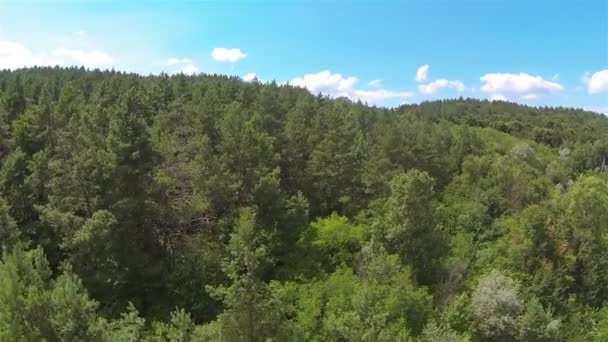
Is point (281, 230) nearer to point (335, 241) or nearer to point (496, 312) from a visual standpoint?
point (335, 241)

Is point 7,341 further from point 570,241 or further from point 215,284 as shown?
point 570,241

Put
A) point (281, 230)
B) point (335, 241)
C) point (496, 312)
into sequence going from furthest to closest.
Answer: point (335, 241)
point (281, 230)
point (496, 312)

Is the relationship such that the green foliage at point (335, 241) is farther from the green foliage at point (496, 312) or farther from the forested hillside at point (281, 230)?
the green foliage at point (496, 312)

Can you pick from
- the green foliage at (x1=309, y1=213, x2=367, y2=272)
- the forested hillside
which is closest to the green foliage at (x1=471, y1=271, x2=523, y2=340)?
the forested hillside

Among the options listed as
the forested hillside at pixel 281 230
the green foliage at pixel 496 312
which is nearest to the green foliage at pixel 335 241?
the forested hillside at pixel 281 230

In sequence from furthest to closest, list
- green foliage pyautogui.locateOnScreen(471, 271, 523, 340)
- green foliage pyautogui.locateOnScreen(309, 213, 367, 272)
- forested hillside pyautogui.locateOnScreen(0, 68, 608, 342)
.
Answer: green foliage pyautogui.locateOnScreen(309, 213, 367, 272) < green foliage pyautogui.locateOnScreen(471, 271, 523, 340) < forested hillside pyautogui.locateOnScreen(0, 68, 608, 342)

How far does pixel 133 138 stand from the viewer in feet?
117

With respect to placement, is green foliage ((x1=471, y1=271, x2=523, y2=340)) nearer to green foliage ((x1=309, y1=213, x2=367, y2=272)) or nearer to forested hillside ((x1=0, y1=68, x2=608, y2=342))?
forested hillside ((x1=0, y1=68, x2=608, y2=342))

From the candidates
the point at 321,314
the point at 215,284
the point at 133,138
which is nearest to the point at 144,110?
the point at 133,138

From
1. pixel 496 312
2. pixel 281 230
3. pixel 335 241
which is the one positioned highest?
pixel 281 230

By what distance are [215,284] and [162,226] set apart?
6.20 m

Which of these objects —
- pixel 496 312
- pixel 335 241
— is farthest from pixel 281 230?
pixel 496 312

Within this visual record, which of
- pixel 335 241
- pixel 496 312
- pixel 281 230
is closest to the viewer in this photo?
pixel 496 312

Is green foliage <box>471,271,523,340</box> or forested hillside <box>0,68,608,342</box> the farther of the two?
green foliage <box>471,271,523,340</box>
